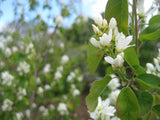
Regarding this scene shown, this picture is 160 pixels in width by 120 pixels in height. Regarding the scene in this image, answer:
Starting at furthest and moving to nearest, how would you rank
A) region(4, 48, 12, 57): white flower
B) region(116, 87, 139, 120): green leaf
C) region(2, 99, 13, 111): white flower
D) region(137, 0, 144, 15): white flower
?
region(4, 48, 12, 57): white flower
region(2, 99, 13, 111): white flower
region(137, 0, 144, 15): white flower
region(116, 87, 139, 120): green leaf

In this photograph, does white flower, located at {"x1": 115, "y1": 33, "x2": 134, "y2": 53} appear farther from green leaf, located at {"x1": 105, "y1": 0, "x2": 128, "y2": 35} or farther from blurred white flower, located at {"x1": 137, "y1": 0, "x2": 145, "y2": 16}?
blurred white flower, located at {"x1": 137, "y1": 0, "x2": 145, "y2": 16}

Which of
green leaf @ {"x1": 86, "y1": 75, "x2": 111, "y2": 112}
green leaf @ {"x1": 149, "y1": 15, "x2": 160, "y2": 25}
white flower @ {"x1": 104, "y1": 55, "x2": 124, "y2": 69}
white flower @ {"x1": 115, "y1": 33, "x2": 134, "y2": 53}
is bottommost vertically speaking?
green leaf @ {"x1": 86, "y1": 75, "x2": 111, "y2": 112}

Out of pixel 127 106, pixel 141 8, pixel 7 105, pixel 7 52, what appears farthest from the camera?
pixel 7 52

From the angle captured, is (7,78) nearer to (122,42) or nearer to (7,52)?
(7,52)

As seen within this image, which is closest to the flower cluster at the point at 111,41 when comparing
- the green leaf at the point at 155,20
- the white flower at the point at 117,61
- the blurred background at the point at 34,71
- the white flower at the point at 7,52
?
the white flower at the point at 117,61

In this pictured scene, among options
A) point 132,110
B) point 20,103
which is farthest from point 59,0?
point 132,110

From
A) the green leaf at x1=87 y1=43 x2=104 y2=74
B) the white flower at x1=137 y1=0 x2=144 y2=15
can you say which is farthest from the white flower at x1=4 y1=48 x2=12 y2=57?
the white flower at x1=137 y1=0 x2=144 y2=15

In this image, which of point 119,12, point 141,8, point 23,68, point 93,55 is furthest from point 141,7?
point 23,68
